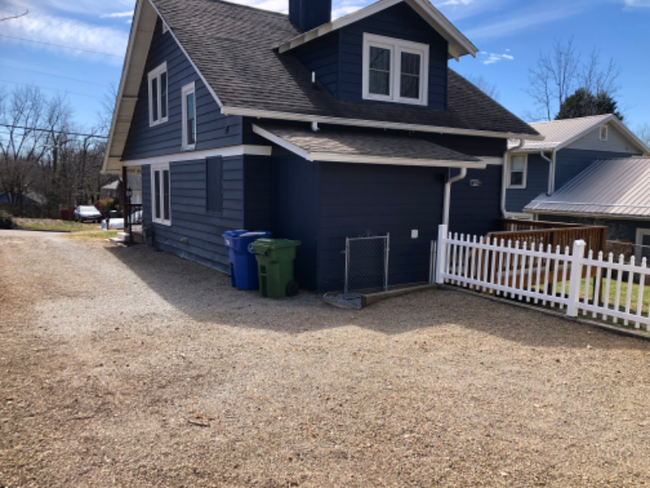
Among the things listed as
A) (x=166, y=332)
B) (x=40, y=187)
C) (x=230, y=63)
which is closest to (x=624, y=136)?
(x=230, y=63)

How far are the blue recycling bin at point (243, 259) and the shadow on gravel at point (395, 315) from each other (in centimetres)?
25

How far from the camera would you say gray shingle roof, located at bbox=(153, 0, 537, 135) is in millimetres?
10023

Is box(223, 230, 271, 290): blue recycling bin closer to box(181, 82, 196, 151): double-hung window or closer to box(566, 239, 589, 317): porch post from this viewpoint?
box(181, 82, 196, 151): double-hung window

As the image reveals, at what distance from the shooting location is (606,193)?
1973 centimetres

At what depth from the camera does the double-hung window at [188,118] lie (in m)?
12.5

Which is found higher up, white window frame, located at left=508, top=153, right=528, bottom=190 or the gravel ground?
white window frame, located at left=508, top=153, right=528, bottom=190

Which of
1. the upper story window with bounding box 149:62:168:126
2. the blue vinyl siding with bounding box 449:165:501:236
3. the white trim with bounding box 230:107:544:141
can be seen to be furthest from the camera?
the upper story window with bounding box 149:62:168:126

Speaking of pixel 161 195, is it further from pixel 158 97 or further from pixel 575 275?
pixel 575 275

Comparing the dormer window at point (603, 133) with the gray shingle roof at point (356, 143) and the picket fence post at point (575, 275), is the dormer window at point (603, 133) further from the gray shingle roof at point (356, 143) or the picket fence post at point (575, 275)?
the picket fence post at point (575, 275)

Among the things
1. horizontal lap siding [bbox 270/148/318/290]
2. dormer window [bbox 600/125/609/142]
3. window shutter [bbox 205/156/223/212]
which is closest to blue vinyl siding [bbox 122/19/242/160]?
window shutter [bbox 205/156/223/212]

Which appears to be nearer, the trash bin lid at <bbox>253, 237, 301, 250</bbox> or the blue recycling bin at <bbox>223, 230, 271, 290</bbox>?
the trash bin lid at <bbox>253, 237, 301, 250</bbox>

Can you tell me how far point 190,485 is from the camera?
3.22 metres

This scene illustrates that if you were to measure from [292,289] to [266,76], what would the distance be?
485 cm

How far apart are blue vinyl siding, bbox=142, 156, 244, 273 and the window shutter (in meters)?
0.15
